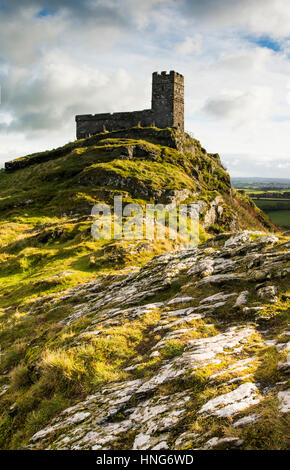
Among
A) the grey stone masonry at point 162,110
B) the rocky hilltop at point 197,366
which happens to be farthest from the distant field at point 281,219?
the rocky hilltop at point 197,366

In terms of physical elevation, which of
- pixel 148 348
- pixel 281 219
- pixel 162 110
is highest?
pixel 162 110

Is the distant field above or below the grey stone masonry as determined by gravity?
below

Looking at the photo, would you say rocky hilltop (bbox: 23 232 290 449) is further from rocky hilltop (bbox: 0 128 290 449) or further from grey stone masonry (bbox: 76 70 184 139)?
grey stone masonry (bbox: 76 70 184 139)

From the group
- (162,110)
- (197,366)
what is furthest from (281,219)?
(197,366)

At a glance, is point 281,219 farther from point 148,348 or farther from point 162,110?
point 148,348

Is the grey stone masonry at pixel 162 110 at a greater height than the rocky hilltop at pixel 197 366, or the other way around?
the grey stone masonry at pixel 162 110

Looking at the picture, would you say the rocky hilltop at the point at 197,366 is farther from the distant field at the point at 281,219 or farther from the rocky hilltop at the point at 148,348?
the distant field at the point at 281,219

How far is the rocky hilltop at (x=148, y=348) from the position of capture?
4660mm

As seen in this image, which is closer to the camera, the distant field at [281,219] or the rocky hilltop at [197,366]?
the rocky hilltop at [197,366]

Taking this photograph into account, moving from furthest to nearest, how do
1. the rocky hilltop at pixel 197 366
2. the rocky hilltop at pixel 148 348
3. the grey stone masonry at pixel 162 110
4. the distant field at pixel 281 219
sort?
the distant field at pixel 281 219 → the grey stone masonry at pixel 162 110 → the rocky hilltop at pixel 148 348 → the rocky hilltop at pixel 197 366

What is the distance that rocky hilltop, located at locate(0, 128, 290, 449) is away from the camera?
466 centimetres

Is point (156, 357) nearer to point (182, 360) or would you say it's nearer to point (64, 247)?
point (182, 360)

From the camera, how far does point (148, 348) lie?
24.7 ft

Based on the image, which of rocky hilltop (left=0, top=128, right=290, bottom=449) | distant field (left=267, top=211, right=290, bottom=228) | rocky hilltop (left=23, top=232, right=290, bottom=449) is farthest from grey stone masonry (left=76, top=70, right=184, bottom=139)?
distant field (left=267, top=211, right=290, bottom=228)
